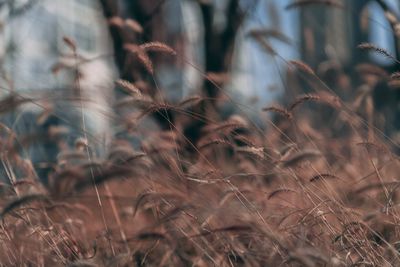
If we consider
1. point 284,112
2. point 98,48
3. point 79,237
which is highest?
point 284,112

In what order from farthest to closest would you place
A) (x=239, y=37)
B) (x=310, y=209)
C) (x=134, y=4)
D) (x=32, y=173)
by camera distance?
(x=239, y=37) → (x=134, y=4) → (x=32, y=173) → (x=310, y=209)

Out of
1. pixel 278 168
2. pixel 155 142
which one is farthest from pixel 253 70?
pixel 278 168

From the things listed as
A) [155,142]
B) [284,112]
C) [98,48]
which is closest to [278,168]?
[284,112]

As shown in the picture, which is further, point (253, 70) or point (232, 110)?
point (232, 110)

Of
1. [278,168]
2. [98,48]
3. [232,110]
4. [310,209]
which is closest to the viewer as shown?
[310,209]

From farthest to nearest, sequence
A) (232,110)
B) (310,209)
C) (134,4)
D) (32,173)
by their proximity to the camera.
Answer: (232,110) → (134,4) → (32,173) → (310,209)

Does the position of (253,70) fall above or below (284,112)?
below

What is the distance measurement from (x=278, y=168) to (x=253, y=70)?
321 cm

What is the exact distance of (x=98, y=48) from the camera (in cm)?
2280

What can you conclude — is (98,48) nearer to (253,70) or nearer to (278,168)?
(253,70)

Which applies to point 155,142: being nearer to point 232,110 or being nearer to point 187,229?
point 187,229

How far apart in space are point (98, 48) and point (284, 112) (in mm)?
20142

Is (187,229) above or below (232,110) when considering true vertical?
above

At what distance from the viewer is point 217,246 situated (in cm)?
312
